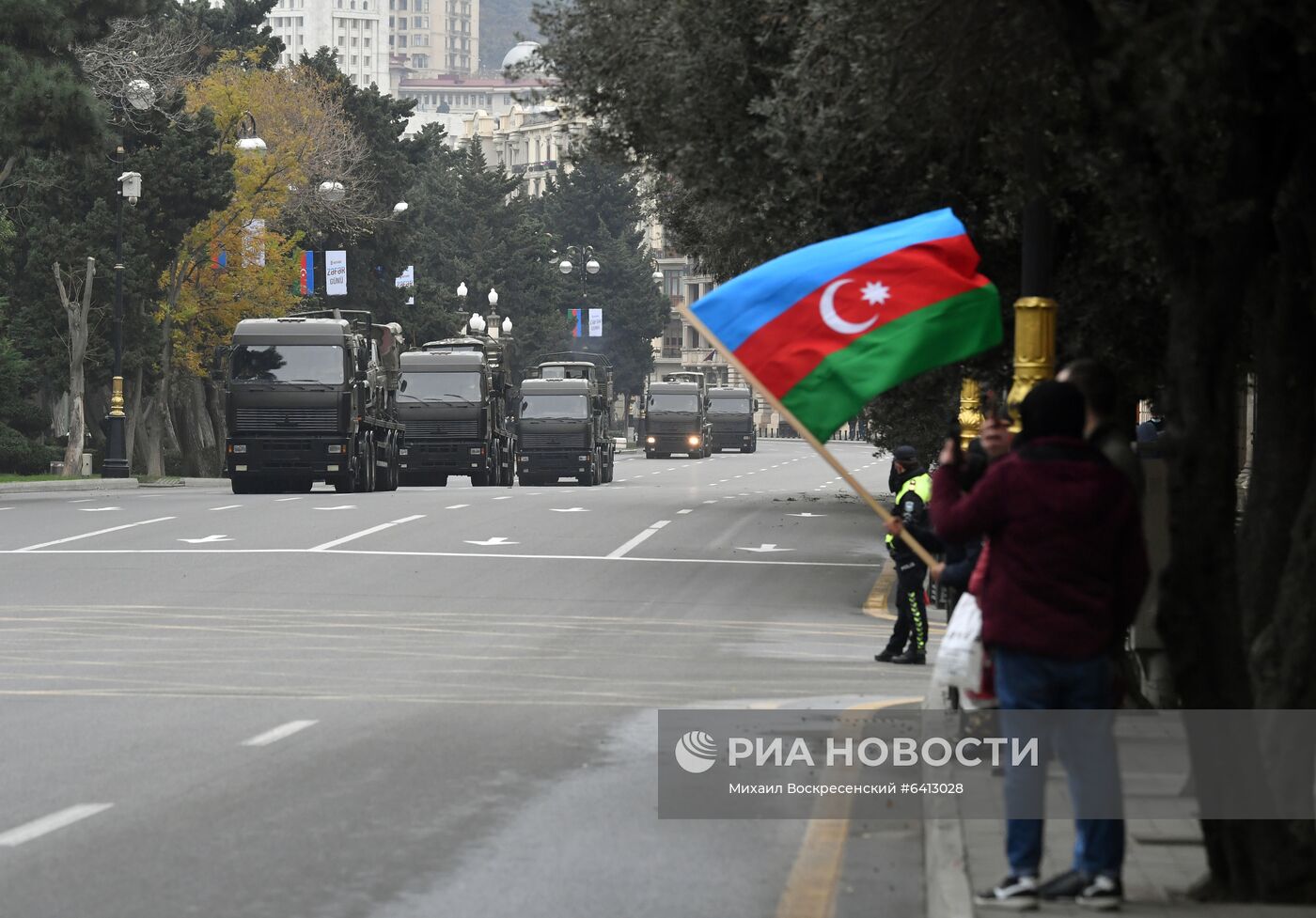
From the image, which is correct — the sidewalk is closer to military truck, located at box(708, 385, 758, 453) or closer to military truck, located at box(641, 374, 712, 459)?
military truck, located at box(641, 374, 712, 459)

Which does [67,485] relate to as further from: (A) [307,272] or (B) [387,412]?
(A) [307,272]

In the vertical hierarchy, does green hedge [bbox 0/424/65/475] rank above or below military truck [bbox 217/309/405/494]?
below

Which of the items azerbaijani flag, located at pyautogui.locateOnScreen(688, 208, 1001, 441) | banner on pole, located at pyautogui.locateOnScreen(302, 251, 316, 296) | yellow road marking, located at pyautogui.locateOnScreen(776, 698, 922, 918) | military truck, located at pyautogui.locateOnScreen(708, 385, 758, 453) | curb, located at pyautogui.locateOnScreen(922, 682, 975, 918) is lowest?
military truck, located at pyautogui.locateOnScreen(708, 385, 758, 453)

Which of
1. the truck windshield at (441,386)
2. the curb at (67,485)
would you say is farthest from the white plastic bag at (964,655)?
the truck windshield at (441,386)

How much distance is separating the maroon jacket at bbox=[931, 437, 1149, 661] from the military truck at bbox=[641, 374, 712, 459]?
301 ft

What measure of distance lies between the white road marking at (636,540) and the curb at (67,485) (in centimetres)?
1667

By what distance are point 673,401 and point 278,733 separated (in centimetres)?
8772

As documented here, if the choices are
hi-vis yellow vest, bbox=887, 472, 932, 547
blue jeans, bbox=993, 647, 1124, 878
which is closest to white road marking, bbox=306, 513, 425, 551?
hi-vis yellow vest, bbox=887, 472, 932, 547

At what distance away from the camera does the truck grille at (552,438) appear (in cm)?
5834

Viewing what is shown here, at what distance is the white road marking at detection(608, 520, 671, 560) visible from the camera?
28161 millimetres

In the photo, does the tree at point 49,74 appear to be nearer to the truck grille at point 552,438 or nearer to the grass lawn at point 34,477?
the grass lawn at point 34,477

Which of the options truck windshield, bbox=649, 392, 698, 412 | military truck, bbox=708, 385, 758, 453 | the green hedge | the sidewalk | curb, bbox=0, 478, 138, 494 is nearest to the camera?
the sidewalk

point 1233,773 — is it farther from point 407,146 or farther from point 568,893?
point 407,146

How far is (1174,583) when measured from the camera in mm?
7562
